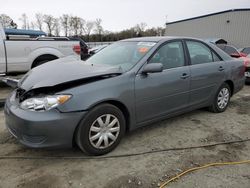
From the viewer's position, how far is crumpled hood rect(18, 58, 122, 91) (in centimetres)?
290

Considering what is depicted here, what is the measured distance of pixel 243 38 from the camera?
22109 mm

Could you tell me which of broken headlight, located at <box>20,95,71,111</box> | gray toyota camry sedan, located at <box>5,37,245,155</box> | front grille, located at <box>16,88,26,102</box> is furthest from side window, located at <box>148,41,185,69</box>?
front grille, located at <box>16,88,26,102</box>

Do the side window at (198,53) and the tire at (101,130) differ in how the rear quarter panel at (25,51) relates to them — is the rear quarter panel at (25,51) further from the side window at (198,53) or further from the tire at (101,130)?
the tire at (101,130)

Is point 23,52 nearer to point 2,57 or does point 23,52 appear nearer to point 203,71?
point 2,57

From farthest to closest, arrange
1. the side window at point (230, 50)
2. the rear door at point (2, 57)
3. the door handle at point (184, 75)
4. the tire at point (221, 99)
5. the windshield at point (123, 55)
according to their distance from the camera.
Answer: the side window at point (230, 50) → the rear door at point (2, 57) → the tire at point (221, 99) → the door handle at point (184, 75) → the windshield at point (123, 55)

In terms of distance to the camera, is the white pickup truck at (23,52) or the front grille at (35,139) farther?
the white pickup truck at (23,52)

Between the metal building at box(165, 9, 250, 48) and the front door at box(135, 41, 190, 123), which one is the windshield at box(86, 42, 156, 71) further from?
the metal building at box(165, 9, 250, 48)

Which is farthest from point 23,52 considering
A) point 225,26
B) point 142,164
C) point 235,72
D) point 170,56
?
point 225,26

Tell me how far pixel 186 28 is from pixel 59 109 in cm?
2879

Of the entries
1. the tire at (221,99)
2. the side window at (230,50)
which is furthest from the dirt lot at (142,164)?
the side window at (230,50)

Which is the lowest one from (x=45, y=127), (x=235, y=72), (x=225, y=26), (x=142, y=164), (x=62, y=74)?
(x=142, y=164)

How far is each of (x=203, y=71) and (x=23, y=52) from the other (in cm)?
494

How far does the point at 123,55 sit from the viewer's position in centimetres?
383

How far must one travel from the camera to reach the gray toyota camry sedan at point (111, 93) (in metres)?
2.75
